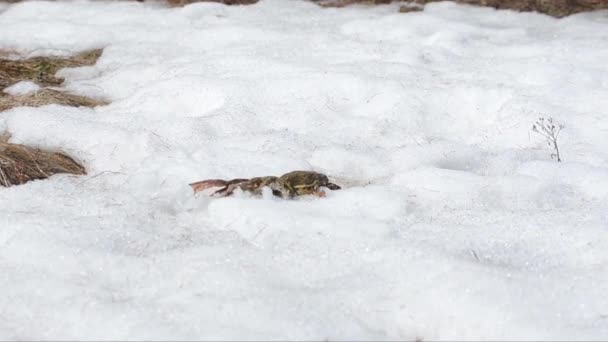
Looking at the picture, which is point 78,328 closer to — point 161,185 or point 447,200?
point 161,185

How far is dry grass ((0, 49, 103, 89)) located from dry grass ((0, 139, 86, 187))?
3.97 feet

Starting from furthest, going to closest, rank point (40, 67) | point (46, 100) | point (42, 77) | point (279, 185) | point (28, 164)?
1. point (40, 67)
2. point (42, 77)
3. point (46, 100)
4. point (28, 164)
5. point (279, 185)

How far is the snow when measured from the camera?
466cm

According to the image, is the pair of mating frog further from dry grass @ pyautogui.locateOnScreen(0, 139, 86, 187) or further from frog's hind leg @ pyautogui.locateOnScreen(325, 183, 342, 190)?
dry grass @ pyautogui.locateOnScreen(0, 139, 86, 187)

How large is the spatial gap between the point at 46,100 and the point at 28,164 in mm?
919

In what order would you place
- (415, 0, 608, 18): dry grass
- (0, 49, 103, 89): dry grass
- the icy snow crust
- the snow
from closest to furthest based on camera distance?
1. the icy snow crust
2. the snow
3. (0, 49, 103, 89): dry grass
4. (415, 0, 608, 18): dry grass

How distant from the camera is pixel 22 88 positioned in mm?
4707

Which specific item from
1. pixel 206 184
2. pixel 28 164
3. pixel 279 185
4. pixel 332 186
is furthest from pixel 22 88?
pixel 332 186

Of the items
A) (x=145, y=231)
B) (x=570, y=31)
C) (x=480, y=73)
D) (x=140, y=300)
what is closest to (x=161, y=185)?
(x=145, y=231)

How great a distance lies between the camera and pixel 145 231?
2.94m

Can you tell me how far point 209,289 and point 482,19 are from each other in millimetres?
4069

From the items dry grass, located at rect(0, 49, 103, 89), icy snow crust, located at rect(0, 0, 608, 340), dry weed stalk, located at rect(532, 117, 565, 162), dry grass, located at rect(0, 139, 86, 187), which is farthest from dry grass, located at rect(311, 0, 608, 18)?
dry grass, located at rect(0, 139, 86, 187)

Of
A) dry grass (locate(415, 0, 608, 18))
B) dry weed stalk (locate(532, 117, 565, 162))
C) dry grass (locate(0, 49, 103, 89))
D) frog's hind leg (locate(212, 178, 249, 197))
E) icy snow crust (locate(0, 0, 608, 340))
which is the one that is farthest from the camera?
dry grass (locate(415, 0, 608, 18))

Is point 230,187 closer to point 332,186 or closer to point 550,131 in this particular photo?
point 332,186
